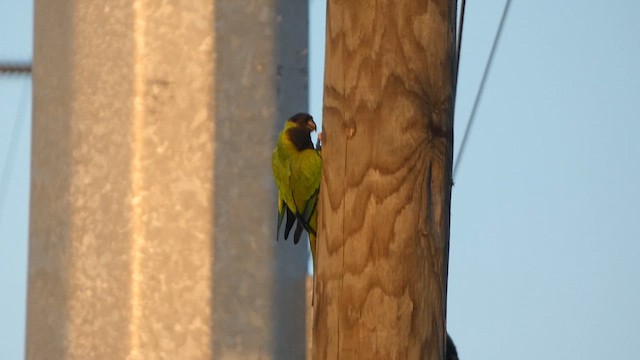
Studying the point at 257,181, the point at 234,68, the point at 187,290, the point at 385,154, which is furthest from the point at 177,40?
the point at 385,154

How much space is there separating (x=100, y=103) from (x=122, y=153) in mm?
143

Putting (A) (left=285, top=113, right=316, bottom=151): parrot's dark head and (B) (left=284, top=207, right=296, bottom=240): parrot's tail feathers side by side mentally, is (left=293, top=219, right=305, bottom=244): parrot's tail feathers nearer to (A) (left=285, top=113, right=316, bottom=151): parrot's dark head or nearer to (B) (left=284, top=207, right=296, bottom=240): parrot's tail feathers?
(B) (left=284, top=207, right=296, bottom=240): parrot's tail feathers

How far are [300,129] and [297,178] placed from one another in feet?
0.40

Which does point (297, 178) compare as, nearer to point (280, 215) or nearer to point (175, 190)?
point (280, 215)

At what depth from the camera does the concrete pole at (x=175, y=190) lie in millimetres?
3357

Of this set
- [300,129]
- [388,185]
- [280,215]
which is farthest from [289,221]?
[388,185]

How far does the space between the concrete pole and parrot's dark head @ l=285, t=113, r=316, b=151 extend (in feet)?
0.16

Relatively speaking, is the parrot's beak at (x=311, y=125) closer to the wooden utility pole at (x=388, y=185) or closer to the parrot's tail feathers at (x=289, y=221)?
the parrot's tail feathers at (x=289, y=221)

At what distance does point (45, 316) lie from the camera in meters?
3.46

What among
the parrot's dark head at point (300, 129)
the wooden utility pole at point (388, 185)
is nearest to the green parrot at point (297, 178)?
the parrot's dark head at point (300, 129)

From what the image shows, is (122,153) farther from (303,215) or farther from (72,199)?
(303,215)

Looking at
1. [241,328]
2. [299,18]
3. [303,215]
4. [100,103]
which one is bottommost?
[241,328]

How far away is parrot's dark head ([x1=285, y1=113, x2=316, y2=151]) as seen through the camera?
133 inches

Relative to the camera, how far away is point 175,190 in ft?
11.1
